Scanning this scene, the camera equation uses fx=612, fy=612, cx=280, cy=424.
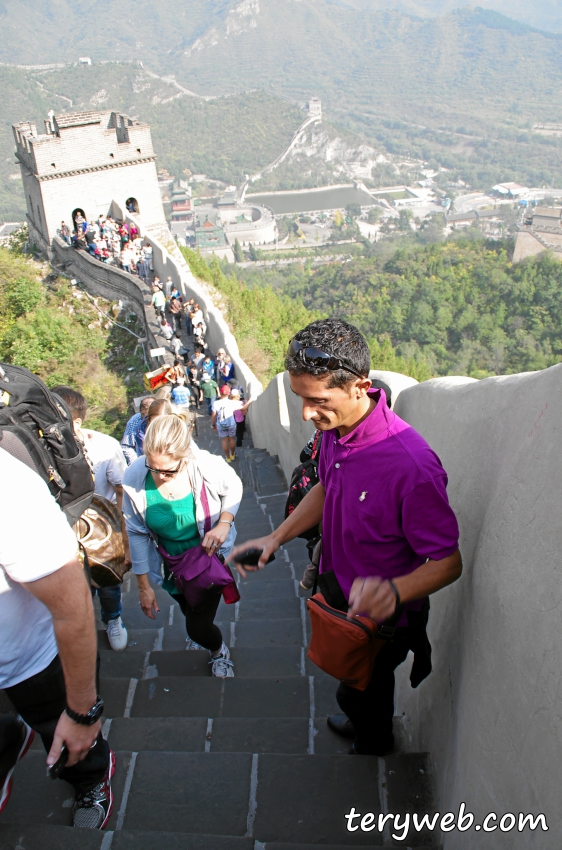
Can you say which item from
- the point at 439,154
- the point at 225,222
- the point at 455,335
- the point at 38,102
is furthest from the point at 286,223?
the point at 455,335

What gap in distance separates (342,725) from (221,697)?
20.9 inches

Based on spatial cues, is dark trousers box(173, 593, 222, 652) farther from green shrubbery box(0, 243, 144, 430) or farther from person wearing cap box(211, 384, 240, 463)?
green shrubbery box(0, 243, 144, 430)

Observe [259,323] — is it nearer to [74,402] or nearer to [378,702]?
[74,402]

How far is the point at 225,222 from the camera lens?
349ft

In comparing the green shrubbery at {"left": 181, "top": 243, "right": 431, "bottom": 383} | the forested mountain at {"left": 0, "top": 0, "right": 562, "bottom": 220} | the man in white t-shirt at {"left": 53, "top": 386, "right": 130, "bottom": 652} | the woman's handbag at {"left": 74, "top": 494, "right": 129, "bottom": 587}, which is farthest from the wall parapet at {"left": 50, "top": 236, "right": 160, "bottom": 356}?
the forested mountain at {"left": 0, "top": 0, "right": 562, "bottom": 220}

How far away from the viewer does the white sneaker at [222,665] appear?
8.42ft

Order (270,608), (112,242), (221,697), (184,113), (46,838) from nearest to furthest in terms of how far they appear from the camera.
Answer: (46,838), (221,697), (270,608), (112,242), (184,113)

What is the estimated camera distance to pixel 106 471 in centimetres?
311

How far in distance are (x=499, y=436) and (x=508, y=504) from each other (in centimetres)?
21

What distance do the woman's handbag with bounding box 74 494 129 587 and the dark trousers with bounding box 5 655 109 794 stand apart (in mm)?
828

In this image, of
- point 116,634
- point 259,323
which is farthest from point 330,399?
point 259,323

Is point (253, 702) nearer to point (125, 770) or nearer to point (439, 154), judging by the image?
point (125, 770)

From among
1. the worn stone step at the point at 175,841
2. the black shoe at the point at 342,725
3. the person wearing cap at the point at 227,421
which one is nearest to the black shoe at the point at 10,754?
the worn stone step at the point at 175,841

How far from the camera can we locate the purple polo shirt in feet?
4.77
